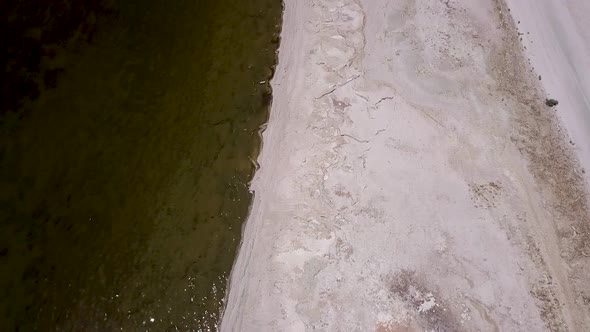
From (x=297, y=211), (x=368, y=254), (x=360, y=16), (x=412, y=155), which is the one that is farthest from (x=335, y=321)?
(x=360, y=16)

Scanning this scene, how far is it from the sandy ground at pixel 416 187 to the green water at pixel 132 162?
48 cm

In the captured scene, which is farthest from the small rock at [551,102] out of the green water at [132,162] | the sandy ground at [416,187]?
the green water at [132,162]

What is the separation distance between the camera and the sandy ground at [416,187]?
583 centimetres

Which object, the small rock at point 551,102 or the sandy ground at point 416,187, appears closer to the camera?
→ the sandy ground at point 416,187

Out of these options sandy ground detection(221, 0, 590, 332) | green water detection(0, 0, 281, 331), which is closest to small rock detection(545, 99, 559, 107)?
sandy ground detection(221, 0, 590, 332)

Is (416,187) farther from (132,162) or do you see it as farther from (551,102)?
(132,162)

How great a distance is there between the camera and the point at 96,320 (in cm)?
604

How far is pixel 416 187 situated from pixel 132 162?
3969 mm

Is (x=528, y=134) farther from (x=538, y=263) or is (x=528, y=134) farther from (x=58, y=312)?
(x=58, y=312)

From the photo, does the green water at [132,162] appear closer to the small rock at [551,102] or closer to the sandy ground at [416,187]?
the sandy ground at [416,187]

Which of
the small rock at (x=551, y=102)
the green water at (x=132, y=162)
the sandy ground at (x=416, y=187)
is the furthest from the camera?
the small rock at (x=551, y=102)

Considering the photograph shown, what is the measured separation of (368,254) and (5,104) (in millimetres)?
5763

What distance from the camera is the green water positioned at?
243 inches

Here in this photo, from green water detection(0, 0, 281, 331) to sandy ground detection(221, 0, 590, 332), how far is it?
0.48 m
